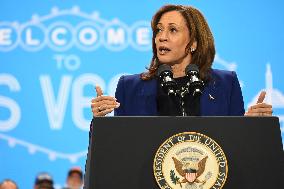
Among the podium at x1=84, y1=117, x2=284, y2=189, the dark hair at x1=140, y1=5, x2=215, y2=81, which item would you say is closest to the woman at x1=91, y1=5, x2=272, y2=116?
the dark hair at x1=140, y1=5, x2=215, y2=81

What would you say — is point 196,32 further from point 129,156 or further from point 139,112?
point 129,156

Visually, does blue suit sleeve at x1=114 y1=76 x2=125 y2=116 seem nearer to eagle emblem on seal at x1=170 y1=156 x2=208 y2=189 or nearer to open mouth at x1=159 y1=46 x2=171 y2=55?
open mouth at x1=159 y1=46 x2=171 y2=55

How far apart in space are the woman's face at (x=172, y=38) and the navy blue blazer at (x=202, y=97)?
11 cm

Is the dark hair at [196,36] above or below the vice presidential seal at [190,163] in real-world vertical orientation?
above

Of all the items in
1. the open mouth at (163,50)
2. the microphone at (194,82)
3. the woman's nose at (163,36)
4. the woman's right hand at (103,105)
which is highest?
the woman's nose at (163,36)

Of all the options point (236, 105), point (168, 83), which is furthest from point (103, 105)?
point (236, 105)

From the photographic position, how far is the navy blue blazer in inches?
Result: 77.1

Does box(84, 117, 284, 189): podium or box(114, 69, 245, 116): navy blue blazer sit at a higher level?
box(114, 69, 245, 116): navy blue blazer

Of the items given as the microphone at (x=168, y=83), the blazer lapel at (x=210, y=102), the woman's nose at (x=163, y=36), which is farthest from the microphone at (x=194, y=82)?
the woman's nose at (x=163, y=36)

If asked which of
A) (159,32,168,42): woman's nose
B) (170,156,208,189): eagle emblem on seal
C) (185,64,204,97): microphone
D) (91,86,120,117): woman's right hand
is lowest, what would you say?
(170,156,208,189): eagle emblem on seal

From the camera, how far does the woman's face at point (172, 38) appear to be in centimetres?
204

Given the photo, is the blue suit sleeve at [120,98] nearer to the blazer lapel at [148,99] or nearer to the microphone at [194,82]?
the blazer lapel at [148,99]

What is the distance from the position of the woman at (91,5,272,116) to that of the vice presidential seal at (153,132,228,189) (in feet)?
1.19

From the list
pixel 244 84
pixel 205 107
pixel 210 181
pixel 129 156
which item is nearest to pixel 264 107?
pixel 205 107
